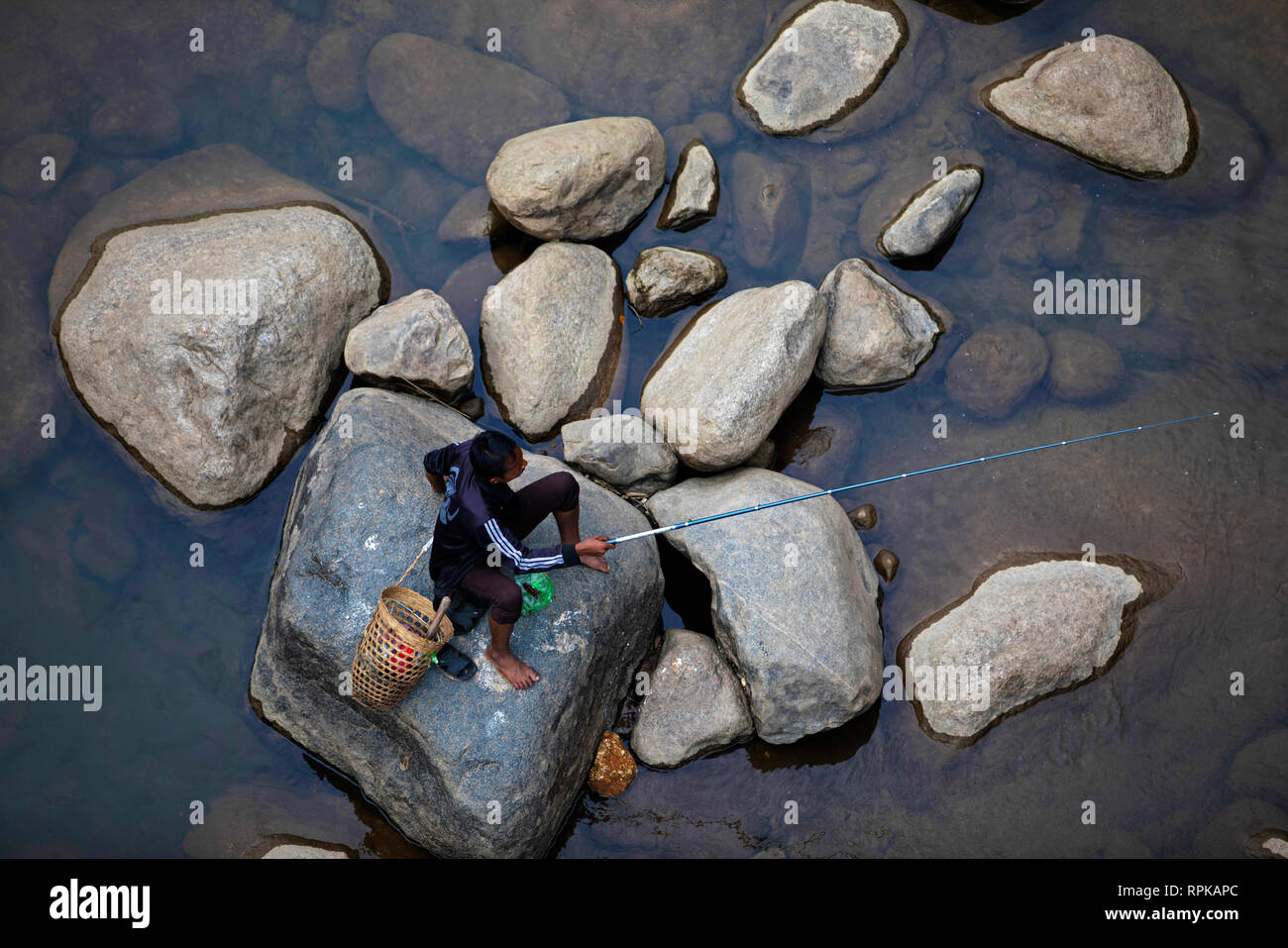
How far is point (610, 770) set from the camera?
5895 mm

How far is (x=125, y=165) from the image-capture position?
261 inches

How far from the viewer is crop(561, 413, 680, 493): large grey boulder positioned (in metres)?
5.95

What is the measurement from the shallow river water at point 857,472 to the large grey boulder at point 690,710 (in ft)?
0.76

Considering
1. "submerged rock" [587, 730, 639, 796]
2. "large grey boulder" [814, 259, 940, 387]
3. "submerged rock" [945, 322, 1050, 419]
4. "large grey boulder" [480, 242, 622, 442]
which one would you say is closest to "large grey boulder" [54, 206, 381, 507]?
"large grey boulder" [480, 242, 622, 442]

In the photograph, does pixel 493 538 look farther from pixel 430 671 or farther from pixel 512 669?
pixel 430 671

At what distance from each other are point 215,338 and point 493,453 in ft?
7.88

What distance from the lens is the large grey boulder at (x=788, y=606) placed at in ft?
18.3

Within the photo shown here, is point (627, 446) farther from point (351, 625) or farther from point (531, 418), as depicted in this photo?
point (351, 625)

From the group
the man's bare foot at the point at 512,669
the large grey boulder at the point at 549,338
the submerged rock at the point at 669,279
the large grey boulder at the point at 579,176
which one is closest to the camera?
the man's bare foot at the point at 512,669

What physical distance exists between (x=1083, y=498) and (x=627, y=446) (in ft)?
11.2

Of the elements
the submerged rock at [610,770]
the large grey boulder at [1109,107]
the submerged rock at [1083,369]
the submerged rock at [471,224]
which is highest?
the large grey boulder at [1109,107]

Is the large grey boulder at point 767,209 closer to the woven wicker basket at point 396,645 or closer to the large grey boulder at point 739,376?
the large grey boulder at point 739,376

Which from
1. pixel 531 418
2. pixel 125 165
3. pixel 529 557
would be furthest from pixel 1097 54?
pixel 125 165

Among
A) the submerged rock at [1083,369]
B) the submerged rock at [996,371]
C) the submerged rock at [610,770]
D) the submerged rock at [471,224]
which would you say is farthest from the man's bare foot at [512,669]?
the submerged rock at [1083,369]
